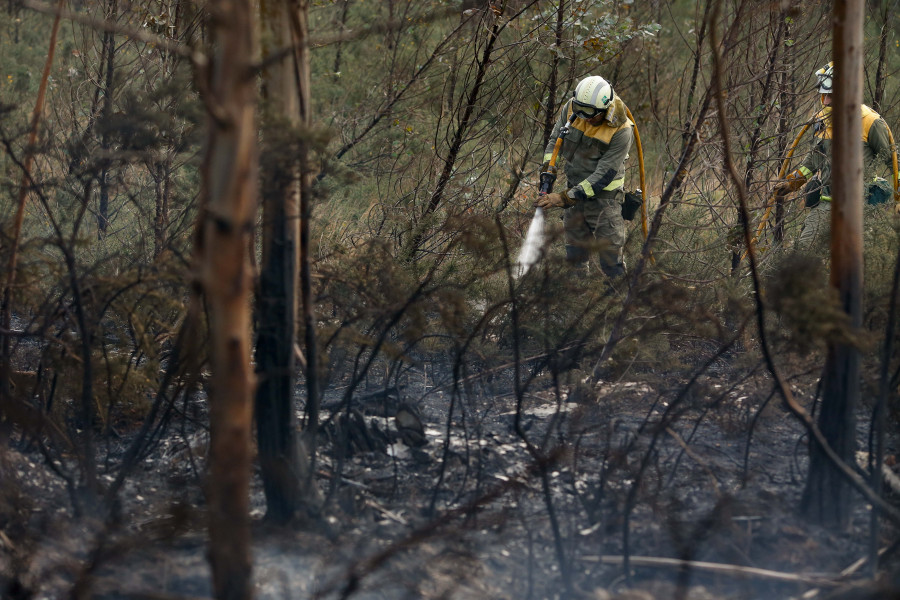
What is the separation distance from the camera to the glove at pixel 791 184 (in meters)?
6.19

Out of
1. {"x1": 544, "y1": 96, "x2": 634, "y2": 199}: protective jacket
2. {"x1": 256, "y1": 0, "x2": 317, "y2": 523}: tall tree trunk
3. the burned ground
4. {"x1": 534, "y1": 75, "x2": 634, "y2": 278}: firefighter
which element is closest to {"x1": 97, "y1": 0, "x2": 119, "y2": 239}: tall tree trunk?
the burned ground

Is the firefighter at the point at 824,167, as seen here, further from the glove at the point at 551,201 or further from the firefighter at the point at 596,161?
the glove at the point at 551,201

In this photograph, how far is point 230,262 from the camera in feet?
6.18

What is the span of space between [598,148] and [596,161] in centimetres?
17

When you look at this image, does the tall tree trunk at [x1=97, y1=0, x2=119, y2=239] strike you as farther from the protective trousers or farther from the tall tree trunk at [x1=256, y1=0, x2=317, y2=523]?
the protective trousers

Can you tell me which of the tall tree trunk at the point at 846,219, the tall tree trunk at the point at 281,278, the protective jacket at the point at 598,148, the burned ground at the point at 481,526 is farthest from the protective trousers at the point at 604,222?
the tall tree trunk at the point at 281,278

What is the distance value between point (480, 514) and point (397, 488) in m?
0.43

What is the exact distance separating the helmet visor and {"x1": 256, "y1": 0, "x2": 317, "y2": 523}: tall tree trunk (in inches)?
134

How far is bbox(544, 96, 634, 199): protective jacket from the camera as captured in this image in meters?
6.18

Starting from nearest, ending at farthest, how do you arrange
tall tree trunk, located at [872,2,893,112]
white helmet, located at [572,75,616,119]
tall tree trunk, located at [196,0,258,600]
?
tall tree trunk, located at [196,0,258,600] < white helmet, located at [572,75,616,119] < tall tree trunk, located at [872,2,893,112]

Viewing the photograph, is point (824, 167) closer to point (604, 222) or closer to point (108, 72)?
point (604, 222)

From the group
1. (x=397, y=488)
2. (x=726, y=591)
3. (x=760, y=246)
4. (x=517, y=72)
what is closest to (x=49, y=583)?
(x=397, y=488)

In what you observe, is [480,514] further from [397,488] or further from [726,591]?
[726,591]

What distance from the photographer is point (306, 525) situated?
303 cm
